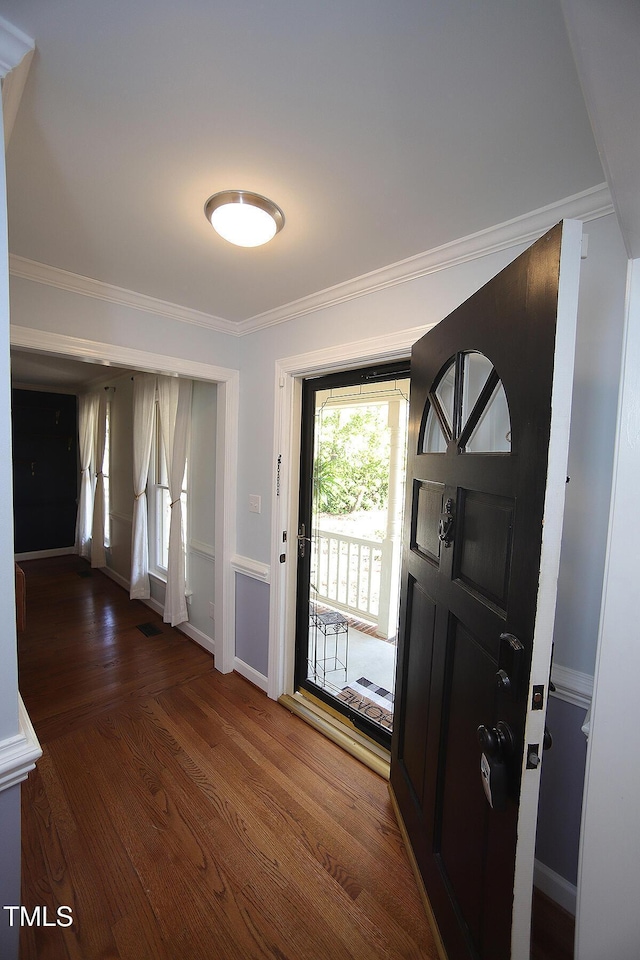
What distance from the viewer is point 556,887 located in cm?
127

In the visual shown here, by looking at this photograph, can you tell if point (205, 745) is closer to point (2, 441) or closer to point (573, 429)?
point (2, 441)

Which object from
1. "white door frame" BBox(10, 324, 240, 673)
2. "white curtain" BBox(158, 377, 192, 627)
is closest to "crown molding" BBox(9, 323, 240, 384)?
"white door frame" BBox(10, 324, 240, 673)

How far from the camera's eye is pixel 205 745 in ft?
6.36

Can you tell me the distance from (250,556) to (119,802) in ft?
4.31

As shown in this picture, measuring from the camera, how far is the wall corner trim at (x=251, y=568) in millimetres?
2328

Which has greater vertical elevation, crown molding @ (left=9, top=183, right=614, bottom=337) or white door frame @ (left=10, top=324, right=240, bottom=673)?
crown molding @ (left=9, top=183, right=614, bottom=337)

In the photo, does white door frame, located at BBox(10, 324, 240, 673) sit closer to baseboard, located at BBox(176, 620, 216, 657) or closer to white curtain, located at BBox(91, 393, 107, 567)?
baseboard, located at BBox(176, 620, 216, 657)

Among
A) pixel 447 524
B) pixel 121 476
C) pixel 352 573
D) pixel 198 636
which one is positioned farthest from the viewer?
pixel 121 476

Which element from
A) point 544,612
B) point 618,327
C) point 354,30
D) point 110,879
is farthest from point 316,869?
point 354,30

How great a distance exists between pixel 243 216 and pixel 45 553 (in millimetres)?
5841

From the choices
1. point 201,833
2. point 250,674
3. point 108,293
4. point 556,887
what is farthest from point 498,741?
point 108,293

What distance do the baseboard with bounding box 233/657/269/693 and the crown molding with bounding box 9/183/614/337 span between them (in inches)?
89.6

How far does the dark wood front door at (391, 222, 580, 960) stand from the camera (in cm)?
76

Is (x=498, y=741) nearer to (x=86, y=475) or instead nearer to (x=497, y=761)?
(x=497, y=761)
